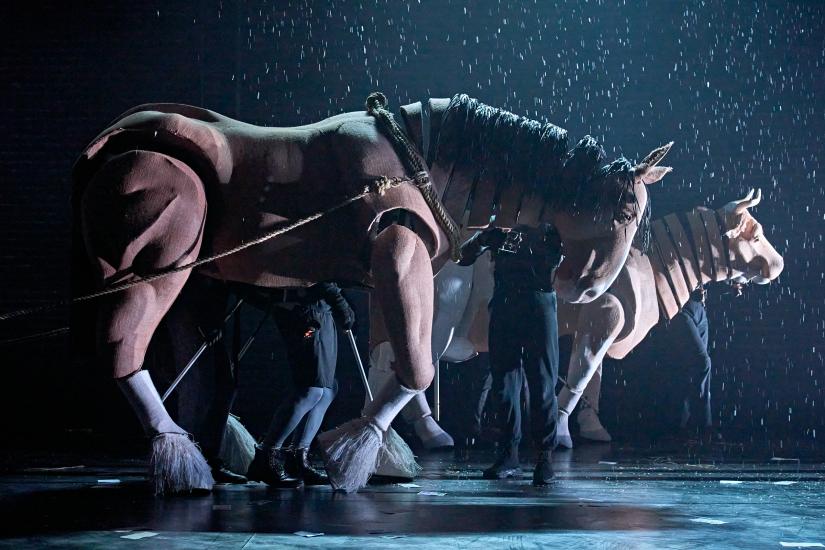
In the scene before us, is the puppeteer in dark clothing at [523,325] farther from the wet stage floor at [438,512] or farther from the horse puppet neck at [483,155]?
the horse puppet neck at [483,155]

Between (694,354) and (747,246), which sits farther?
(694,354)

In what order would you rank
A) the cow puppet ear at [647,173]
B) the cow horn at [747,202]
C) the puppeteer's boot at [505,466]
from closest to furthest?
the cow puppet ear at [647,173]
the puppeteer's boot at [505,466]
the cow horn at [747,202]

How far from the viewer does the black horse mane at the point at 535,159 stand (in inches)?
132

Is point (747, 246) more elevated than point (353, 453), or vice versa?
point (747, 246)

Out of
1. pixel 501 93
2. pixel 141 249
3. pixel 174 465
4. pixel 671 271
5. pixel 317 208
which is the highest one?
pixel 501 93

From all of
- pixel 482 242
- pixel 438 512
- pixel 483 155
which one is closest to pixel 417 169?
pixel 483 155

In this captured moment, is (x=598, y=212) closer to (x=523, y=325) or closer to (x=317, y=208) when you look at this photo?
(x=523, y=325)

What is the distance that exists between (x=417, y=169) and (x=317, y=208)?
0.34 metres

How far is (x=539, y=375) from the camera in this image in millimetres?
4094

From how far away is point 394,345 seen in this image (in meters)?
3.24

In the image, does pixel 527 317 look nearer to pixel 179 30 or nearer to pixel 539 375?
pixel 539 375

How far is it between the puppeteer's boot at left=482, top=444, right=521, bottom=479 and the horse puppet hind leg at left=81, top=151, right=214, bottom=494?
1.36 meters

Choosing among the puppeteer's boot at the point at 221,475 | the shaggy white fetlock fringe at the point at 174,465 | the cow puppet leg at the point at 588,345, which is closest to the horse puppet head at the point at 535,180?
the shaggy white fetlock fringe at the point at 174,465

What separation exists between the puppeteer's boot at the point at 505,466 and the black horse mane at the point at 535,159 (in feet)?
3.97
